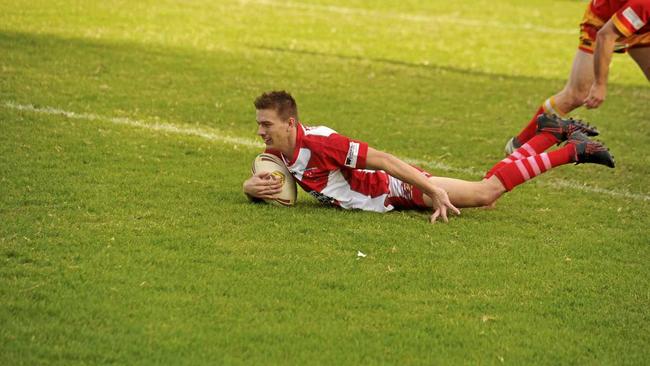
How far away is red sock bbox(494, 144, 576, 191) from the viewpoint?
786 centimetres

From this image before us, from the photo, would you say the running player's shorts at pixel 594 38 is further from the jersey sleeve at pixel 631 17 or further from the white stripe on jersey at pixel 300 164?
the white stripe on jersey at pixel 300 164

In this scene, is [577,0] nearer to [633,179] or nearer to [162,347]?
[633,179]

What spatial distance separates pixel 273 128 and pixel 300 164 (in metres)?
0.33

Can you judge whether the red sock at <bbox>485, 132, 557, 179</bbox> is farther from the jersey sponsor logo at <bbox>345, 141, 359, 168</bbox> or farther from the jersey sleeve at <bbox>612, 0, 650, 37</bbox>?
the jersey sponsor logo at <bbox>345, 141, 359, 168</bbox>

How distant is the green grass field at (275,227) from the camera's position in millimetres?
5406

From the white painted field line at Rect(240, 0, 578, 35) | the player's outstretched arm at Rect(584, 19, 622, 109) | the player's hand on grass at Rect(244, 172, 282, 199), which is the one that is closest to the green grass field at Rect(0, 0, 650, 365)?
the player's hand on grass at Rect(244, 172, 282, 199)

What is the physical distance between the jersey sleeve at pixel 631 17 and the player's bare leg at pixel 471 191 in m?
1.58

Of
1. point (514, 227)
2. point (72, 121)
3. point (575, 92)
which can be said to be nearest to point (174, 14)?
point (72, 121)

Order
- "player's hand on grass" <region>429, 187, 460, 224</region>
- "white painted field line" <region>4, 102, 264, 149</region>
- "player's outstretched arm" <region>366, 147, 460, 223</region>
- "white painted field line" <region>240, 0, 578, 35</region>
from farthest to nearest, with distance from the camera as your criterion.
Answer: "white painted field line" <region>240, 0, 578, 35</region>, "white painted field line" <region>4, 102, 264, 149</region>, "player's hand on grass" <region>429, 187, 460, 224</region>, "player's outstretched arm" <region>366, 147, 460, 223</region>

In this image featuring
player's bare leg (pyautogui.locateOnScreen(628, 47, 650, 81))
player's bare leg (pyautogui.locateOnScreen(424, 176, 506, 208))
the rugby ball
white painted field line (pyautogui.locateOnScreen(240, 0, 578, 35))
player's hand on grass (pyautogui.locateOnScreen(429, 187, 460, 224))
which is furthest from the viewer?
white painted field line (pyautogui.locateOnScreen(240, 0, 578, 35))

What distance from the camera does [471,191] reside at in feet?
25.7

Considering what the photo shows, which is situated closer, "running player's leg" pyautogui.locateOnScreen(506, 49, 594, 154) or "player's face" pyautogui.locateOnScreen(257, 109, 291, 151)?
"player's face" pyautogui.locateOnScreen(257, 109, 291, 151)

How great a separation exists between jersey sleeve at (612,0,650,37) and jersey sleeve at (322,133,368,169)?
2321 mm

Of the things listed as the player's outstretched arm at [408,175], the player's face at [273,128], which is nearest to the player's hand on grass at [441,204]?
the player's outstretched arm at [408,175]
